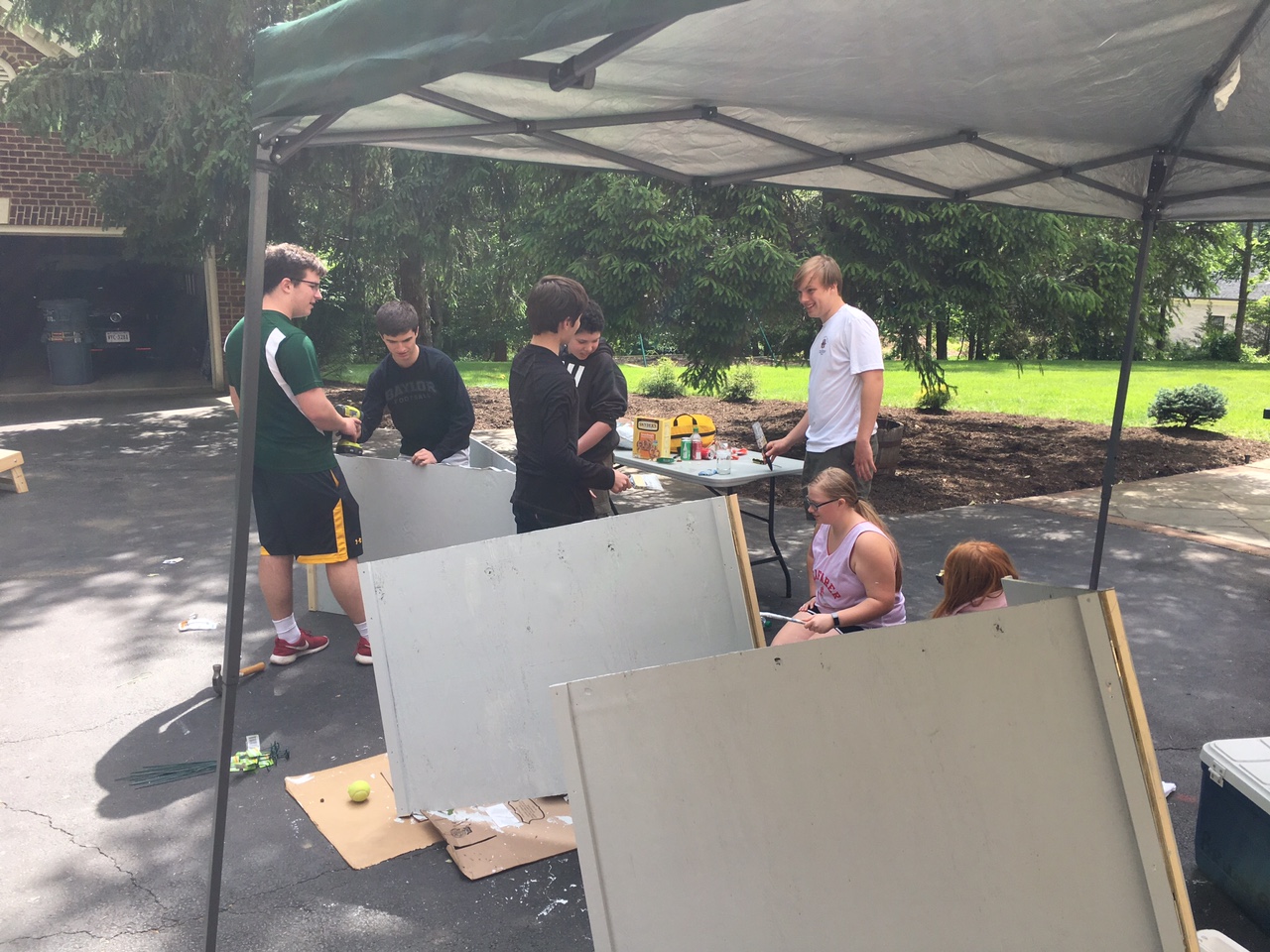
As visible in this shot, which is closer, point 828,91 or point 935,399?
point 828,91

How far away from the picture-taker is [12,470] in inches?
341

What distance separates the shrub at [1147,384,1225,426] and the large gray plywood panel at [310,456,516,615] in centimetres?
1066

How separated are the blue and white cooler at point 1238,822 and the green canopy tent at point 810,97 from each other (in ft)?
7.27

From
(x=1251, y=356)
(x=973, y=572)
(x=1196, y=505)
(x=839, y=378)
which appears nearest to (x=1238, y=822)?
(x=973, y=572)

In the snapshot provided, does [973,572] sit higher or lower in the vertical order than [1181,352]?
lower

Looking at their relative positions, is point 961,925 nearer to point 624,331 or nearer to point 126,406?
point 624,331

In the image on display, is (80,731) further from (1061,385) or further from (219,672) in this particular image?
(1061,385)

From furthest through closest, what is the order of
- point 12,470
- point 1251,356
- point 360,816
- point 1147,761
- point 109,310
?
point 1251,356, point 109,310, point 12,470, point 360,816, point 1147,761

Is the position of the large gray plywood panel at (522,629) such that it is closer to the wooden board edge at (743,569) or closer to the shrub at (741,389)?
the wooden board edge at (743,569)

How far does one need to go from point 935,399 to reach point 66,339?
1411 centimetres

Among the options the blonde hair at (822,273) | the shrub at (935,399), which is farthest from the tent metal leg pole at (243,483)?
the shrub at (935,399)

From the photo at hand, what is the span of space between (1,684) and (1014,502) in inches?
302

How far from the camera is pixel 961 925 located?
1.96 meters

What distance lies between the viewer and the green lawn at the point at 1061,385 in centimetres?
1488
